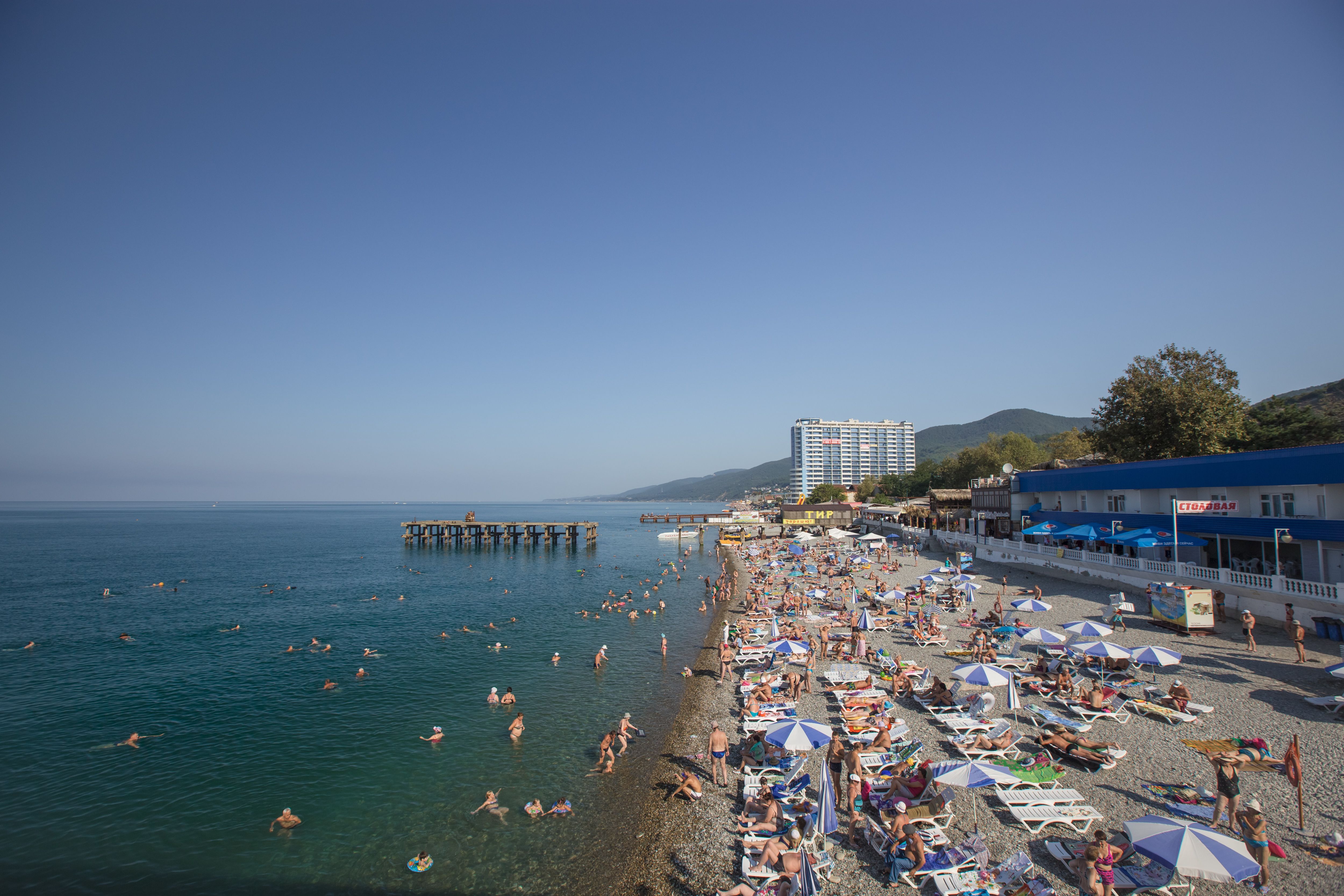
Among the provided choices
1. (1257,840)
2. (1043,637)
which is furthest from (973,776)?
(1043,637)

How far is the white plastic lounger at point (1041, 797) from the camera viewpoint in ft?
34.2

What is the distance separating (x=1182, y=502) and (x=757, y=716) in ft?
70.2

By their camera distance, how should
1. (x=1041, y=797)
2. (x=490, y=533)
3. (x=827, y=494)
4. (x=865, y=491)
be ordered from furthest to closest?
(x=865, y=491), (x=827, y=494), (x=490, y=533), (x=1041, y=797)

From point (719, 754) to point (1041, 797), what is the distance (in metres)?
6.18

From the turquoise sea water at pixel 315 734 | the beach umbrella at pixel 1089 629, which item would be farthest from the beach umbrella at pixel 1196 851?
the beach umbrella at pixel 1089 629

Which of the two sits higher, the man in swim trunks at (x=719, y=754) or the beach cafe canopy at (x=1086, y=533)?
the beach cafe canopy at (x=1086, y=533)

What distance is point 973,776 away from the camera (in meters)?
10.3

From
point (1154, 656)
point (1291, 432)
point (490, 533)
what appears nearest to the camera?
point (1154, 656)

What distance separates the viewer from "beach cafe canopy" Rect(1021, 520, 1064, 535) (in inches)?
1323

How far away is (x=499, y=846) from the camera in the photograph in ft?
38.9

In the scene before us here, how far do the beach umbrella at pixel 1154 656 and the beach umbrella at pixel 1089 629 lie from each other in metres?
1.34

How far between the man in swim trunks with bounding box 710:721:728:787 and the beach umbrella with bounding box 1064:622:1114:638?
11.5 m

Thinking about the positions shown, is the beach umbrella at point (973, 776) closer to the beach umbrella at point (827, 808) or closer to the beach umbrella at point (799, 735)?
the beach umbrella at point (827, 808)

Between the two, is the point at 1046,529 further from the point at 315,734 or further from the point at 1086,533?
the point at 315,734
